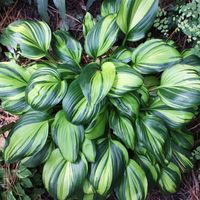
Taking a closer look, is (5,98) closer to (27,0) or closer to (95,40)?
(95,40)

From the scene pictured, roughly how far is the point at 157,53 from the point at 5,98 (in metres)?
0.59

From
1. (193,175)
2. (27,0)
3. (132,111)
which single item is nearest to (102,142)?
(132,111)

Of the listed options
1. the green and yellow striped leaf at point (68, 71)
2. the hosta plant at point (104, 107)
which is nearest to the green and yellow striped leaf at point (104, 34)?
the hosta plant at point (104, 107)

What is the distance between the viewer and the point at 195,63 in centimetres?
149

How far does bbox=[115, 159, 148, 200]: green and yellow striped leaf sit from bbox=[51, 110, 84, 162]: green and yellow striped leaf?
0.77 feet

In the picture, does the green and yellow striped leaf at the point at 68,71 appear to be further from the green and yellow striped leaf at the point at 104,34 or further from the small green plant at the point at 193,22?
the small green plant at the point at 193,22

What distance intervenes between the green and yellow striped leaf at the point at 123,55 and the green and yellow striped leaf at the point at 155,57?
0.03 meters

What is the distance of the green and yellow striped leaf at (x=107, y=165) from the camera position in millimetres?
1429

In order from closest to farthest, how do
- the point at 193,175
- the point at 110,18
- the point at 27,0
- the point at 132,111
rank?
1. the point at 132,111
2. the point at 110,18
3. the point at 193,175
4. the point at 27,0

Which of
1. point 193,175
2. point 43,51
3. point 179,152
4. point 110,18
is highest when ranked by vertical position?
point 110,18

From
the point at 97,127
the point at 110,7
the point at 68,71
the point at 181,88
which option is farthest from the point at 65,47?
the point at 181,88

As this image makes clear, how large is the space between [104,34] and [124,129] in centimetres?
37

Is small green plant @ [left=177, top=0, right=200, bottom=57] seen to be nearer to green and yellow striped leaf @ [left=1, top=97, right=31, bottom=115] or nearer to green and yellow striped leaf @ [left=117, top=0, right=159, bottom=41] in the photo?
green and yellow striped leaf @ [left=117, top=0, right=159, bottom=41]

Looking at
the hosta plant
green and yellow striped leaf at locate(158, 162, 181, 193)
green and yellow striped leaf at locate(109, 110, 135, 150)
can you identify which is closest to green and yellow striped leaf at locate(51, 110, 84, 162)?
the hosta plant
